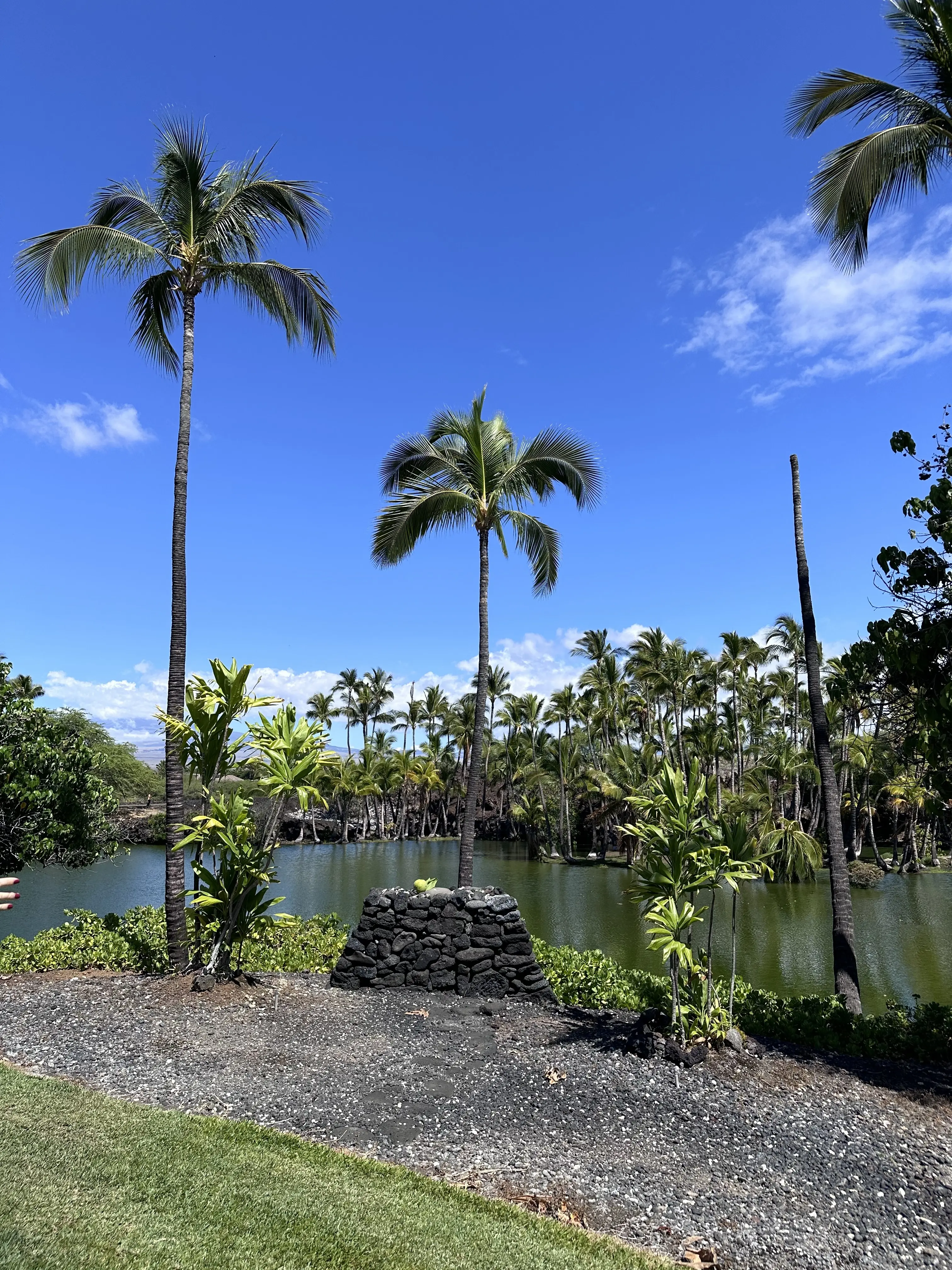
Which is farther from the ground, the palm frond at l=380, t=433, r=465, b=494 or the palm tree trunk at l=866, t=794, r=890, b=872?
the palm frond at l=380, t=433, r=465, b=494

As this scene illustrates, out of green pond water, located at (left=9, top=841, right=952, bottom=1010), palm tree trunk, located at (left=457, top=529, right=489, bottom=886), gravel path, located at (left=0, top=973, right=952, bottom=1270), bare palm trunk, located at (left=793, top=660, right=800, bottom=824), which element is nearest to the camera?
gravel path, located at (left=0, top=973, right=952, bottom=1270)

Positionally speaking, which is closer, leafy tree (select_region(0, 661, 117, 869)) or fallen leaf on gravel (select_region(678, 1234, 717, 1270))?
fallen leaf on gravel (select_region(678, 1234, 717, 1270))

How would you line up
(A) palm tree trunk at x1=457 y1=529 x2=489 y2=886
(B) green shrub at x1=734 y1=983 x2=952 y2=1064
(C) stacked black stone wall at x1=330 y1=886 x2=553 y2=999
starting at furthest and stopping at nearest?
(A) palm tree trunk at x1=457 y1=529 x2=489 y2=886 < (C) stacked black stone wall at x1=330 y1=886 x2=553 y2=999 < (B) green shrub at x1=734 y1=983 x2=952 y2=1064

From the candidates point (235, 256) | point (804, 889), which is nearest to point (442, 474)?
point (235, 256)

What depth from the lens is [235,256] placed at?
37.5ft

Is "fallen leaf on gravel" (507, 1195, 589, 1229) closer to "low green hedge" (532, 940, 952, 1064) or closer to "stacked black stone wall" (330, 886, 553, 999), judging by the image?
"low green hedge" (532, 940, 952, 1064)

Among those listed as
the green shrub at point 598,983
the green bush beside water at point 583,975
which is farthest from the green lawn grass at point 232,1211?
the green shrub at point 598,983

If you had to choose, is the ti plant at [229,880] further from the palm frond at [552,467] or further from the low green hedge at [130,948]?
the palm frond at [552,467]

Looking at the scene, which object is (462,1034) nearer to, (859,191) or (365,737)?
(859,191)

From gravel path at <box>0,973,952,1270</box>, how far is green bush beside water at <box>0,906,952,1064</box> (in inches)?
25.8

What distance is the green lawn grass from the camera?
3.69 m

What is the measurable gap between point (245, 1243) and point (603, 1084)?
3795 mm

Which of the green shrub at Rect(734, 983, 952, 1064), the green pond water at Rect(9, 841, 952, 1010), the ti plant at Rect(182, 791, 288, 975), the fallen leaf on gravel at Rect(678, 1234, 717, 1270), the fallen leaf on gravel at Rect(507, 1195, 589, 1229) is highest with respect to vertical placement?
the ti plant at Rect(182, 791, 288, 975)

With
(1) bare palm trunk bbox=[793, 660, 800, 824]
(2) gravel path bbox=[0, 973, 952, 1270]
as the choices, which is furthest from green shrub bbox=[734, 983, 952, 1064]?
(1) bare palm trunk bbox=[793, 660, 800, 824]
